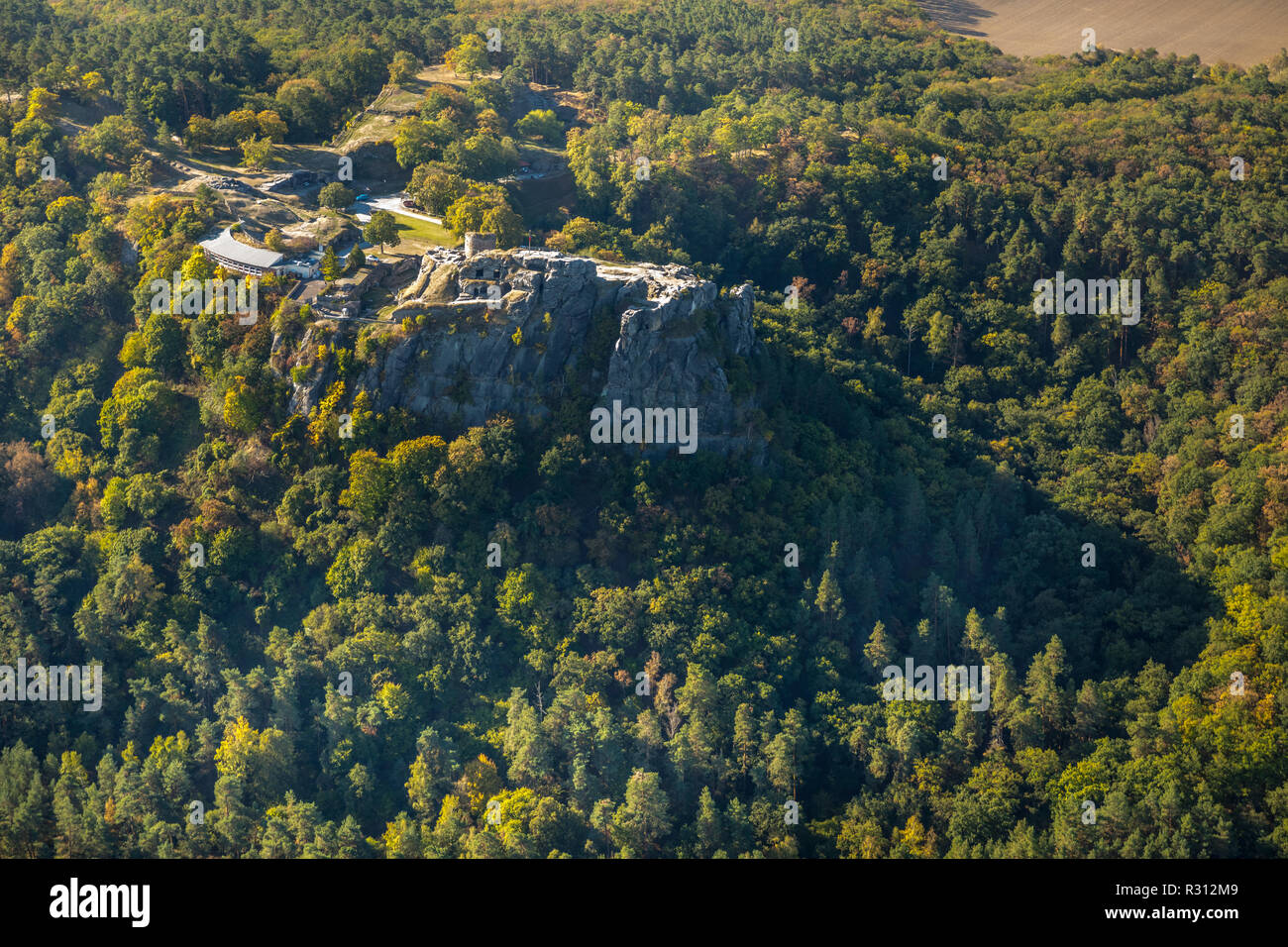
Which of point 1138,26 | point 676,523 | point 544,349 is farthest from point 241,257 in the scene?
point 1138,26

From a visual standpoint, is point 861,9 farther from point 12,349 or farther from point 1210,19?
point 12,349

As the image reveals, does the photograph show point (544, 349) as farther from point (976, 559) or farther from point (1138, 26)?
point (1138, 26)

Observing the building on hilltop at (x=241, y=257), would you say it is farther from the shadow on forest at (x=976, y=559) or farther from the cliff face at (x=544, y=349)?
the shadow on forest at (x=976, y=559)

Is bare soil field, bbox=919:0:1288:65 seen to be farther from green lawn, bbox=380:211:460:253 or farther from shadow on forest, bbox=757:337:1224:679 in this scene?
green lawn, bbox=380:211:460:253

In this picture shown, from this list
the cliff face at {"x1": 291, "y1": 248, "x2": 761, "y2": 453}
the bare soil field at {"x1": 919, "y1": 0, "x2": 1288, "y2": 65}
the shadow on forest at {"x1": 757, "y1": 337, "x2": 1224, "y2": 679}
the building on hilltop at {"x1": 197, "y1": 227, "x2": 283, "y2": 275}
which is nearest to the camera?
the cliff face at {"x1": 291, "y1": 248, "x2": 761, "y2": 453}

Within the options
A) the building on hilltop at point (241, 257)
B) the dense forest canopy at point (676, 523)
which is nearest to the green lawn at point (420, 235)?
the dense forest canopy at point (676, 523)

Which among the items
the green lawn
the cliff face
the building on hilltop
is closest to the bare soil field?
the green lawn
